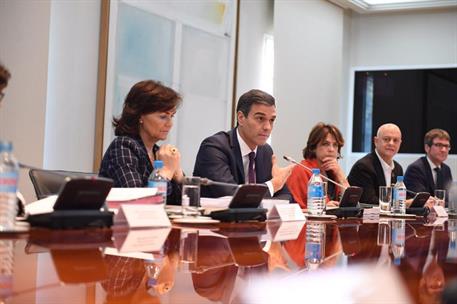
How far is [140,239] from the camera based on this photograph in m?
1.62

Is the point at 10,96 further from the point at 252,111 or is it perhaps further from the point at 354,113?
the point at 354,113

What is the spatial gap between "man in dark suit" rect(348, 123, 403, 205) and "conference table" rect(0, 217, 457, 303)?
2.89 meters

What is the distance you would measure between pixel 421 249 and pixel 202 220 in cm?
81

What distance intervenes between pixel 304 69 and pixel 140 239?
6032 millimetres

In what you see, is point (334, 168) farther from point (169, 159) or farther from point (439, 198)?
point (169, 159)

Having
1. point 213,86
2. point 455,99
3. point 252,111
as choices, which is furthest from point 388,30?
point 252,111

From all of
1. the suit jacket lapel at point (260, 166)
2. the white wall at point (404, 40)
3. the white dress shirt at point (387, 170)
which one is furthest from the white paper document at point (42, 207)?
the white wall at point (404, 40)

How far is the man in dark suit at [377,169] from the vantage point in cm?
488

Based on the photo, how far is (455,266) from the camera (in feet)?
4.42

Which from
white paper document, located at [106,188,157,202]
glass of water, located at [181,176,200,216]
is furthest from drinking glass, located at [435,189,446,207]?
white paper document, located at [106,188,157,202]

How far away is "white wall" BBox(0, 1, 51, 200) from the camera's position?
4.59 m

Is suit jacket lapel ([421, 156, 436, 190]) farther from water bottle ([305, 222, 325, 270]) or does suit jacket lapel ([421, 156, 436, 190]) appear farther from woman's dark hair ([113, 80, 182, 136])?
water bottle ([305, 222, 325, 270])

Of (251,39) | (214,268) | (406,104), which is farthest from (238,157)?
(406,104)

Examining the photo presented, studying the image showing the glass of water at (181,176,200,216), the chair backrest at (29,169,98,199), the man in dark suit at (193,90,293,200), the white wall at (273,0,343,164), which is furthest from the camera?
the white wall at (273,0,343,164)
